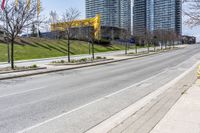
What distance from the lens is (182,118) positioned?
811cm

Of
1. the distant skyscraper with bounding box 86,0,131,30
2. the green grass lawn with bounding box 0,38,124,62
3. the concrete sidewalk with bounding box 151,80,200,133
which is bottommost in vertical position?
the concrete sidewalk with bounding box 151,80,200,133

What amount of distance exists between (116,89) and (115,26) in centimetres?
8684

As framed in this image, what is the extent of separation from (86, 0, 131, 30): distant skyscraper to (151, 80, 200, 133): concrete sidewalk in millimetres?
78846

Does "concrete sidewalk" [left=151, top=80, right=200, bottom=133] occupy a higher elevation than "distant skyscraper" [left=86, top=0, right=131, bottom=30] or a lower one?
lower

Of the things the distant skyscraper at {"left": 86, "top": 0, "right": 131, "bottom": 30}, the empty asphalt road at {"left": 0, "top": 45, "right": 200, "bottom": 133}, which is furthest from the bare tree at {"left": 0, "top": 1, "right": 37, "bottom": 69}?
the distant skyscraper at {"left": 86, "top": 0, "right": 131, "bottom": 30}

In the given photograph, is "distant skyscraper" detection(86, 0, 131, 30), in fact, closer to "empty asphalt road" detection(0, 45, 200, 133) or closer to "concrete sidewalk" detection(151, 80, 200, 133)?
"empty asphalt road" detection(0, 45, 200, 133)

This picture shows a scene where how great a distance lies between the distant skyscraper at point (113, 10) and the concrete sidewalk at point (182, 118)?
78.8 metres

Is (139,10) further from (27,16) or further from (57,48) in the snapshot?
(27,16)

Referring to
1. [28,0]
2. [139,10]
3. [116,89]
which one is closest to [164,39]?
[139,10]

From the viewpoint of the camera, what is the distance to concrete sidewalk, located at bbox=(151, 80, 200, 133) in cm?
712

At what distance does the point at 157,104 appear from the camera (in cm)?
1034

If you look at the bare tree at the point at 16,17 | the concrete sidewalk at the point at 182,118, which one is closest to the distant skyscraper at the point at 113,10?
the bare tree at the point at 16,17

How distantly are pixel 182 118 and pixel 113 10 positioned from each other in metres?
87.3

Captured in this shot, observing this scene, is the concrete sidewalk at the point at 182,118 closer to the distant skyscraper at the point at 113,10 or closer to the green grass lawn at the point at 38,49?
the green grass lawn at the point at 38,49
